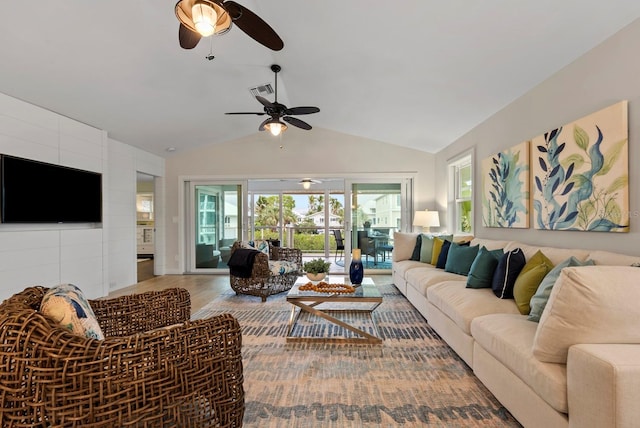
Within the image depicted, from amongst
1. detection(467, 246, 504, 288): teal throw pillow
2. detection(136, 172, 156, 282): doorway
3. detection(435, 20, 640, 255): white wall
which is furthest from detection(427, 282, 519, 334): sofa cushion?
detection(136, 172, 156, 282): doorway

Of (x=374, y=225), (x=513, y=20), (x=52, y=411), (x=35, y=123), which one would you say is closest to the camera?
(x=52, y=411)

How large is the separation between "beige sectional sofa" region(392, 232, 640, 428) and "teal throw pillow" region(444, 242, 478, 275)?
5.01 ft

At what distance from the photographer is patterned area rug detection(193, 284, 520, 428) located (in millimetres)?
1918

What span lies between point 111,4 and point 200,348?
2856 millimetres

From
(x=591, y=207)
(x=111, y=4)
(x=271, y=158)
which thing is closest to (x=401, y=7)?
(x=591, y=207)

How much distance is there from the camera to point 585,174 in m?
2.52

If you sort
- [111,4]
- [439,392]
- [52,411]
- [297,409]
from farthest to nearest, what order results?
[111,4], [439,392], [297,409], [52,411]

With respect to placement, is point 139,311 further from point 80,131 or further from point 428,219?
point 428,219

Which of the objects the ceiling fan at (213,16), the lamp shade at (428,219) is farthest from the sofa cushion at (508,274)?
the lamp shade at (428,219)

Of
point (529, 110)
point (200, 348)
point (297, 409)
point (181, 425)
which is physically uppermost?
point (529, 110)

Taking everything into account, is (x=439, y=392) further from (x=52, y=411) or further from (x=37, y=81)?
(x=37, y=81)

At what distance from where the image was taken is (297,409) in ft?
6.58

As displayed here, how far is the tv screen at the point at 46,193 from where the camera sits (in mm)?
3516

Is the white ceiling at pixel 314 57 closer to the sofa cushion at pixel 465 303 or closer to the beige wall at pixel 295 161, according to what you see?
the beige wall at pixel 295 161
